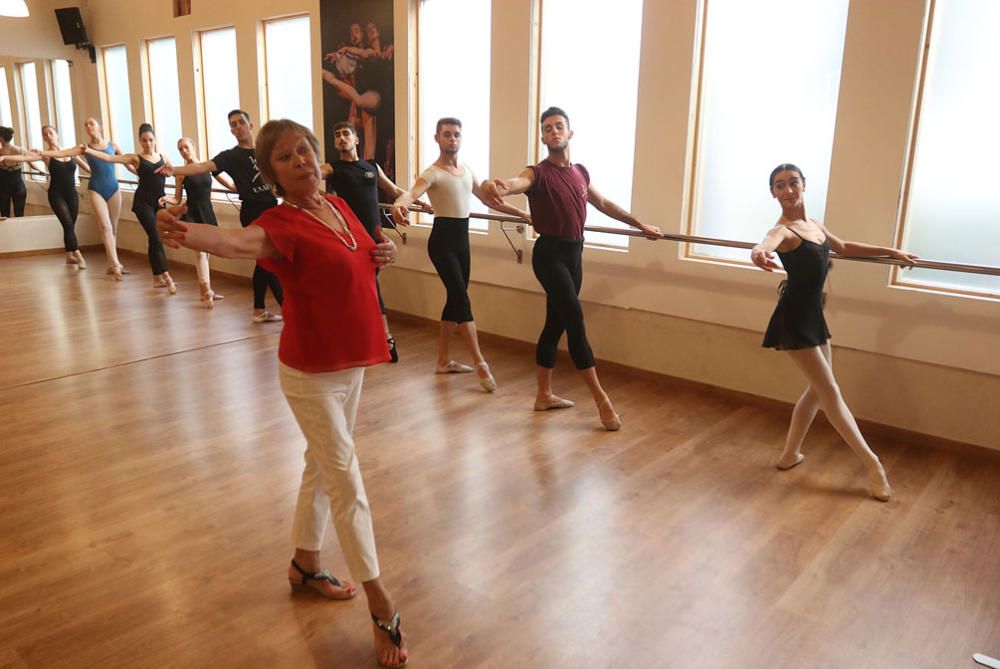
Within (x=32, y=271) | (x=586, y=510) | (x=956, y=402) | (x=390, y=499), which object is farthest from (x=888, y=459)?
(x=32, y=271)

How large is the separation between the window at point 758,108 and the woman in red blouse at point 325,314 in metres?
2.79

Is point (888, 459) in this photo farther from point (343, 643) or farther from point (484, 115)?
point (484, 115)

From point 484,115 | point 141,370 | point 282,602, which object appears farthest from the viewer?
point 484,115

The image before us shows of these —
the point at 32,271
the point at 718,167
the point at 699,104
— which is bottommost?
the point at 32,271

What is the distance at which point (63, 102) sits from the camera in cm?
953

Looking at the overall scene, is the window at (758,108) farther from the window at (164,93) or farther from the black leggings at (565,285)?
the window at (164,93)

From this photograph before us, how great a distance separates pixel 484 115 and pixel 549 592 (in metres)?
4.03

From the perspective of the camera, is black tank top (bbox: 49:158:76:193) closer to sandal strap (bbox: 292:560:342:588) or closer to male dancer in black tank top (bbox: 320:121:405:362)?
male dancer in black tank top (bbox: 320:121:405:362)

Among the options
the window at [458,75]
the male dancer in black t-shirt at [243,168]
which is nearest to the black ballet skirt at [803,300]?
the window at [458,75]

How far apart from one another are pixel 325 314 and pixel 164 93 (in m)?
8.07

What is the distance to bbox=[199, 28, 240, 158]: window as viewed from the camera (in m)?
7.74

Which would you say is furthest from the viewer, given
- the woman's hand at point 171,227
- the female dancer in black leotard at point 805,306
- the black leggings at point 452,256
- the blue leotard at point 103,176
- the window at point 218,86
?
the window at point 218,86

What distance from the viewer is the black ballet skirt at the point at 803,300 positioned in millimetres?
3047

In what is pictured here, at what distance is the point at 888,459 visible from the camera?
355 cm
